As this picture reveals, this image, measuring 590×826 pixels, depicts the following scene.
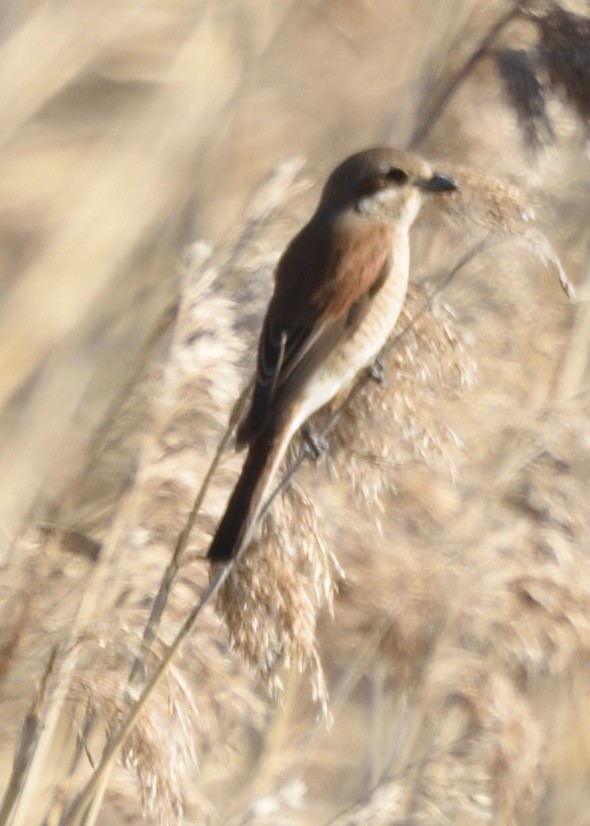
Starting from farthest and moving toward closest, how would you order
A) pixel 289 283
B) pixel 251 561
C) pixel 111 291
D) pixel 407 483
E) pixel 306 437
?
pixel 111 291 < pixel 407 483 < pixel 289 283 < pixel 306 437 < pixel 251 561

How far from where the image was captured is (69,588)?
5.93ft

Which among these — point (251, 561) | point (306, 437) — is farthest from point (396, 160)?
point (251, 561)

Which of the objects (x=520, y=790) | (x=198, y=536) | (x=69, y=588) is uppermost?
(x=198, y=536)

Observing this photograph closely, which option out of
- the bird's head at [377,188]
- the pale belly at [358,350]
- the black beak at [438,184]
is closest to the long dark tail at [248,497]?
the pale belly at [358,350]

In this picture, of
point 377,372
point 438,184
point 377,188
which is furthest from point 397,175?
point 377,372

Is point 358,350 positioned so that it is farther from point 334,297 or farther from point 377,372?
point 377,372

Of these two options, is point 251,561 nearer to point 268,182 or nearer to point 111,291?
point 268,182

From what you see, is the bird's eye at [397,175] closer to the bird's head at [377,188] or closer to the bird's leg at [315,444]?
the bird's head at [377,188]

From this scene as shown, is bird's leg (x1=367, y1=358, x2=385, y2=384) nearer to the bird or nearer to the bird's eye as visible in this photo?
the bird

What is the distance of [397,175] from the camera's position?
2.30 m

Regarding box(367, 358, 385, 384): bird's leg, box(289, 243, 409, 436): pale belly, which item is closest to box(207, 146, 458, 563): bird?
box(289, 243, 409, 436): pale belly

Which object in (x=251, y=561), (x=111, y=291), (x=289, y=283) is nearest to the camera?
(x=251, y=561)

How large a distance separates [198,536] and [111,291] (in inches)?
44.8

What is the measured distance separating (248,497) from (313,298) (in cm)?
60
